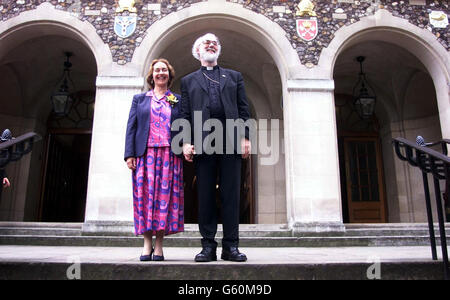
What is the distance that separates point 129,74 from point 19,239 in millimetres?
3634

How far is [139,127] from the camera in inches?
142

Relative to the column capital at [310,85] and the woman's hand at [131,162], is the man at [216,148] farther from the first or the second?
the column capital at [310,85]

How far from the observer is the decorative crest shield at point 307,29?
8.19 m

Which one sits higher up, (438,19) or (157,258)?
(438,19)

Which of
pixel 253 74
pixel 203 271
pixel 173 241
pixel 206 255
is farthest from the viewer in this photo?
pixel 253 74

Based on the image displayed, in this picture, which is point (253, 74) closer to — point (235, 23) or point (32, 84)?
point (235, 23)

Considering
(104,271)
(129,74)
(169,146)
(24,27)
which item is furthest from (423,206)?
(24,27)

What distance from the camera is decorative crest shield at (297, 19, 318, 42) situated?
8188mm

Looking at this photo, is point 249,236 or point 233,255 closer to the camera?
point 233,255

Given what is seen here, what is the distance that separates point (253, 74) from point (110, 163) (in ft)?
17.2

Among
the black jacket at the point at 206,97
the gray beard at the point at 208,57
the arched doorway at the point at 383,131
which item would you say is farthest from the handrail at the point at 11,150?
the arched doorway at the point at 383,131

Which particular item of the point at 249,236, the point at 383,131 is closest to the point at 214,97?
the point at 249,236

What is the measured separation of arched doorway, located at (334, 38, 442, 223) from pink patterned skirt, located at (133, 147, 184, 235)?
26.8 ft

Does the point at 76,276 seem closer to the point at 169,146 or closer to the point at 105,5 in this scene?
the point at 169,146
